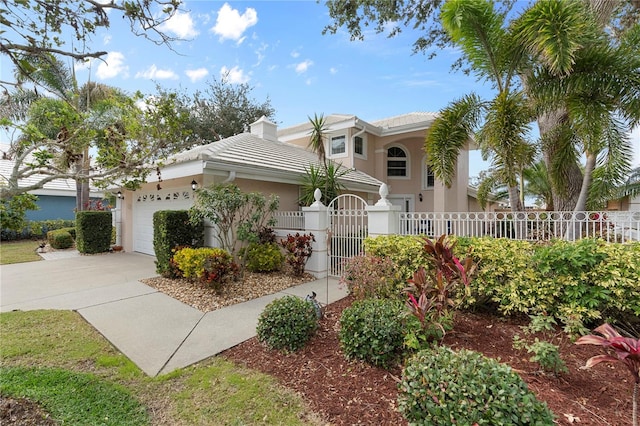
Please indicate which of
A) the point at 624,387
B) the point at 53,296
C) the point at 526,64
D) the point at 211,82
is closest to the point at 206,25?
the point at 53,296

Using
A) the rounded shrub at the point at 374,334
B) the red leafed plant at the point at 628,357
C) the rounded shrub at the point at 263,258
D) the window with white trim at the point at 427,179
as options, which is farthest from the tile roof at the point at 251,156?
the red leafed plant at the point at 628,357

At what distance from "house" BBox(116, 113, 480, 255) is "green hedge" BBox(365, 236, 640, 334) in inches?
244

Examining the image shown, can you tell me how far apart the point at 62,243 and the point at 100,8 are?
14.8 meters

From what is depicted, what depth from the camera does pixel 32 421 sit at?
2.47 metres

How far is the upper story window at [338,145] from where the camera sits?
1472cm

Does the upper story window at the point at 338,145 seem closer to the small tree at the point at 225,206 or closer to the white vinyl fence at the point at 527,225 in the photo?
the small tree at the point at 225,206

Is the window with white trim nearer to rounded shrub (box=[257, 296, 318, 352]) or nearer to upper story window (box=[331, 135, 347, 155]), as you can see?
upper story window (box=[331, 135, 347, 155])

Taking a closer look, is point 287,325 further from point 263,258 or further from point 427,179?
point 427,179

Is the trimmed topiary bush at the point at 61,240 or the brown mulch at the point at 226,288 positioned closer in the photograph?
the brown mulch at the point at 226,288

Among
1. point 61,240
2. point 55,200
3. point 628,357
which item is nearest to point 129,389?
point 628,357

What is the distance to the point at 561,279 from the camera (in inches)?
158

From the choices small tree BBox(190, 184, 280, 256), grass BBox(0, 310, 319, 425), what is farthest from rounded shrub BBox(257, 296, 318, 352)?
small tree BBox(190, 184, 280, 256)

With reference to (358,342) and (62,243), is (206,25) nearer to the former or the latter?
(358,342)

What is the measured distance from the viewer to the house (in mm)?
8352
